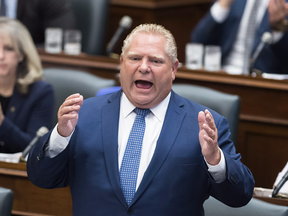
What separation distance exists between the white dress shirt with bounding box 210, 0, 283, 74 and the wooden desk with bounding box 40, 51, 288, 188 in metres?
0.20

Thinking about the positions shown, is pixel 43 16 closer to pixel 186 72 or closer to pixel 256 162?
pixel 186 72

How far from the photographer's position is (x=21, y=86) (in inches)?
94.5

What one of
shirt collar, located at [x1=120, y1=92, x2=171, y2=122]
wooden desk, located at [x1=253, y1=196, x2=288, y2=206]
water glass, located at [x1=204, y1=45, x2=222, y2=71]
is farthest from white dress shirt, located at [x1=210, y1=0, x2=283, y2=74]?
shirt collar, located at [x1=120, y1=92, x2=171, y2=122]

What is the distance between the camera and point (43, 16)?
3533mm

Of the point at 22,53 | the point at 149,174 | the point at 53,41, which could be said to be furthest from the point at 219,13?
the point at 149,174

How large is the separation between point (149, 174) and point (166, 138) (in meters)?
0.13

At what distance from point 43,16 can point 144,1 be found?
99 centimetres

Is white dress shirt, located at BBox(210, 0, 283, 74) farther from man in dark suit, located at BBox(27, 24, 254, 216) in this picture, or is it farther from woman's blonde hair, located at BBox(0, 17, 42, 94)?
man in dark suit, located at BBox(27, 24, 254, 216)

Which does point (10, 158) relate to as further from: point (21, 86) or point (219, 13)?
point (219, 13)

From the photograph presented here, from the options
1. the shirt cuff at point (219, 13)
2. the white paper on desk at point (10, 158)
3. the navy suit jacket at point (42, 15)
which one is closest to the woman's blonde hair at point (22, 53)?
the white paper on desk at point (10, 158)

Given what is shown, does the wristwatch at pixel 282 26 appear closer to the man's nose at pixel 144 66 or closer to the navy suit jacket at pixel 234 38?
the navy suit jacket at pixel 234 38

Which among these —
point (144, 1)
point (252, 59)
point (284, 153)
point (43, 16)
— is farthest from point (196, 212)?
point (144, 1)

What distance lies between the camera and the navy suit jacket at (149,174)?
129 cm

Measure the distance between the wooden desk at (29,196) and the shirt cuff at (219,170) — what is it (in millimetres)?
786
